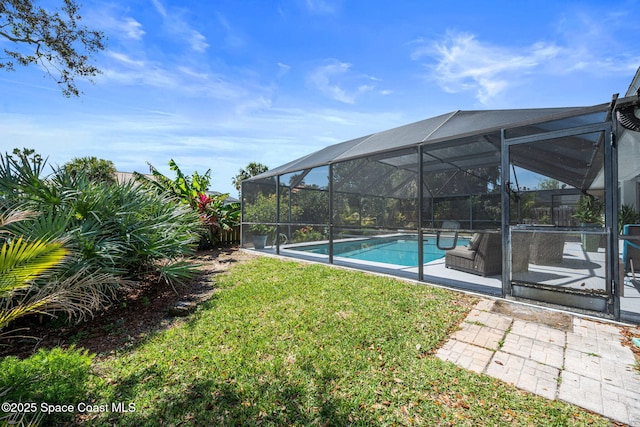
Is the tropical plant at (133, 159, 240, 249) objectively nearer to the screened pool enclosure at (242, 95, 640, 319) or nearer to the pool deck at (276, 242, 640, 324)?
the screened pool enclosure at (242, 95, 640, 319)

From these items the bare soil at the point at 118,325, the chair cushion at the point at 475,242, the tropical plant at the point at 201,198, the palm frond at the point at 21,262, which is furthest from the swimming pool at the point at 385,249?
the palm frond at the point at 21,262

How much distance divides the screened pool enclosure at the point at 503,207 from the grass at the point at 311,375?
1335mm

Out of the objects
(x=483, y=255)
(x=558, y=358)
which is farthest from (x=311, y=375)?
(x=483, y=255)

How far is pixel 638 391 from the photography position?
2.04 metres

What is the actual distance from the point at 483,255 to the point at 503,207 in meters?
1.44

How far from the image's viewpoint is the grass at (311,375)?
72.2 inches

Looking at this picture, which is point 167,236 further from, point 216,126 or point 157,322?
point 216,126

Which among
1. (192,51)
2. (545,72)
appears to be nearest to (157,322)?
(192,51)

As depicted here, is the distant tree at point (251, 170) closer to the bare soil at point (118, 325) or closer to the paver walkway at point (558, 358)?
the bare soil at point (118, 325)

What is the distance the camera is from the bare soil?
2939 millimetres

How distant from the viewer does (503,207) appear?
416 centimetres

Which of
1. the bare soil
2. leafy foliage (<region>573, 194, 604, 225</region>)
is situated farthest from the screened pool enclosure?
the bare soil

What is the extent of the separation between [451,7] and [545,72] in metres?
2.71

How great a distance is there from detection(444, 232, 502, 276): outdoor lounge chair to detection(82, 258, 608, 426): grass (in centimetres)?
174
